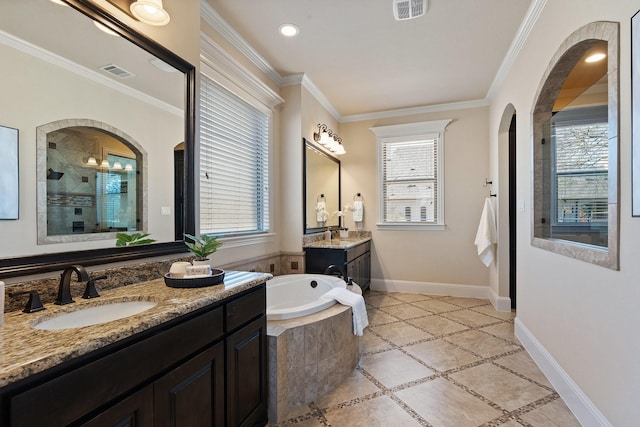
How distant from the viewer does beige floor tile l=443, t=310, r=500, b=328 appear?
341cm

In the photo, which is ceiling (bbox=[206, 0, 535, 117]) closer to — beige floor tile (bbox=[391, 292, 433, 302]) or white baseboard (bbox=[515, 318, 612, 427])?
white baseboard (bbox=[515, 318, 612, 427])

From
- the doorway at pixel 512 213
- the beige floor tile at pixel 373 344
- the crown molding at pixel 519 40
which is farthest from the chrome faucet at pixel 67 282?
the doorway at pixel 512 213

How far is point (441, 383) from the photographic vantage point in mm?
2223

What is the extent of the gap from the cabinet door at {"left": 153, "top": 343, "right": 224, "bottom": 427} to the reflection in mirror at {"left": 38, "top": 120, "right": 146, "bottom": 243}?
29.8 inches

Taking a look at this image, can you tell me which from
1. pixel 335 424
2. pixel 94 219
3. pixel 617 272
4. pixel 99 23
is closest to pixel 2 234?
pixel 94 219

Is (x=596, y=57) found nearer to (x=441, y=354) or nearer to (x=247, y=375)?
→ (x=441, y=354)

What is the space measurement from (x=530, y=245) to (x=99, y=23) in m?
3.27

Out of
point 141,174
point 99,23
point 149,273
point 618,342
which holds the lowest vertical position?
point 618,342

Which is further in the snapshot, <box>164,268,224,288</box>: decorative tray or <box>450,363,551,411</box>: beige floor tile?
<box>450,363,551,411</box>: beige floor tile

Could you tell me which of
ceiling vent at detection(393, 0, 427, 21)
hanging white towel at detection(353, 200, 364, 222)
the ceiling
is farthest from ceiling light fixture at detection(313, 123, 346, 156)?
ceiling vent at detection(393, 0, 427, 21)

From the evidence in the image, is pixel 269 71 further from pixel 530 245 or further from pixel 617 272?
pixel 617 272

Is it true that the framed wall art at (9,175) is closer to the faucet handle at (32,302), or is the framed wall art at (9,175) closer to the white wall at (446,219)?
the faucet handle at (32,302)

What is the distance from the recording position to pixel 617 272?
57.6 inches

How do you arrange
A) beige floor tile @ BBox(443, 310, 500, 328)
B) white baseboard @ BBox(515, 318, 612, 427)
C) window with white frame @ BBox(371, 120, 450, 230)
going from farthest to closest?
1. window with white frame @ BBox(371, 120, 450, 230)
2. beige floor tile @ BBox(443, 310, 500, 328)
3. white baseboard @ BBox(515, 318, 612, 427)
